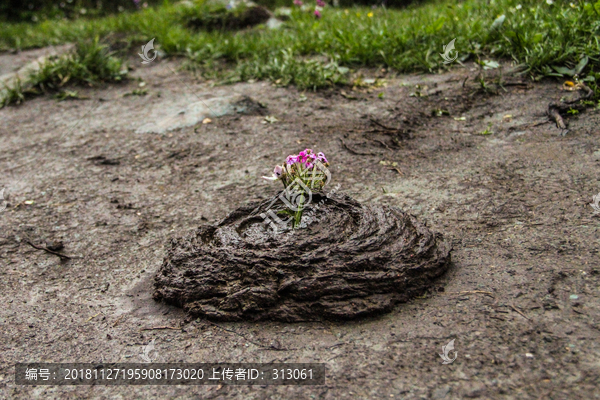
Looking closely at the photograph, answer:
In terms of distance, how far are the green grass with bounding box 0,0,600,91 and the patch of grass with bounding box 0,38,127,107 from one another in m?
0.71

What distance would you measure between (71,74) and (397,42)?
3095mm

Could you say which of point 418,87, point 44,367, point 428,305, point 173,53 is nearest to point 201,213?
point 44,367

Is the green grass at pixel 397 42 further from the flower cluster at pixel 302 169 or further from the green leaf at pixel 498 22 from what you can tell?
the flower cluster at pixel 302 169

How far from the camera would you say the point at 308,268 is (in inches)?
82.7

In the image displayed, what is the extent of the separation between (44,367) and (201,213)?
1.26 m

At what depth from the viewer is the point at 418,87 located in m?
4.05

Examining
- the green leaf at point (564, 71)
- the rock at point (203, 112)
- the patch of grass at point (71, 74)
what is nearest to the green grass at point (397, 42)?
the green leaf at point (564, 71)

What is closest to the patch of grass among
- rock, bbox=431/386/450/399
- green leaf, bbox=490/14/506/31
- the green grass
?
the green grass

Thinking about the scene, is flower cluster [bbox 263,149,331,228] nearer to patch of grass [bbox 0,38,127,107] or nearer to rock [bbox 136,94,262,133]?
rock [bbox 136,94,262,133]

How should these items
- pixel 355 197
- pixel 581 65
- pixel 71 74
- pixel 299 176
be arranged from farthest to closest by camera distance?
pixel 71 74 → pixel 581 65 → pixel 355 197 → pixel 299 176

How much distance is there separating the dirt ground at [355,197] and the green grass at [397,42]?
21 cm

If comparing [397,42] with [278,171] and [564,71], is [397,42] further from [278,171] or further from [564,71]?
[278,171]

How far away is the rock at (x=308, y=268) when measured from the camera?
2051mm

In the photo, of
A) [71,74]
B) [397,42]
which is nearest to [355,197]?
[397,42]
